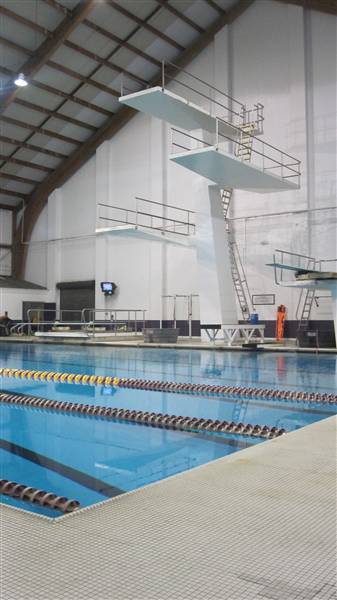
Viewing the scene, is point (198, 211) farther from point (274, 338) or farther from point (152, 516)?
point (152, 516)

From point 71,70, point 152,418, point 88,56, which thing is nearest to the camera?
point 152,418

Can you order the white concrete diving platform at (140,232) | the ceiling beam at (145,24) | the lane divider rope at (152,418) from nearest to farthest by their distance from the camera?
the lane divider rope at (152,418)
the white concrete diving platform at (140,232)
the ceiling beam at (145,24)


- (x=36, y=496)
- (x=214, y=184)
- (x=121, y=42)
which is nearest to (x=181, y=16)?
(x=121, y=42)

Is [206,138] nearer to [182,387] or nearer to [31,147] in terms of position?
[182,387]

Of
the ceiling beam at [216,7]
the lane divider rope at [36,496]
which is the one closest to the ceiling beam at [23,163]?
the ceiling beam at [216,7]

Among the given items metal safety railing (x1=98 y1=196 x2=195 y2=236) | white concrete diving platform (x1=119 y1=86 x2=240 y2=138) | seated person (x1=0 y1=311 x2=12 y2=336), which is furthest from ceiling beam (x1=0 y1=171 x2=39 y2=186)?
white concrete diving platform (x1=119 y1=86 x2=240 y2=138)

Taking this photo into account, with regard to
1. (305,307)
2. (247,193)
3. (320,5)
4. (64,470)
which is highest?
(320,5)

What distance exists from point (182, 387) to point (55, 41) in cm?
1564

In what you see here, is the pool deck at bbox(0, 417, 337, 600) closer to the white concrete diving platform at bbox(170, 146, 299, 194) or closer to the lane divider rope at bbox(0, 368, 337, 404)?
the lane divider rope at bbox(0, 368, 337, 404)

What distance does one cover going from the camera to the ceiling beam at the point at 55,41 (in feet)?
56.5

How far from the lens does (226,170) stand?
518 inches

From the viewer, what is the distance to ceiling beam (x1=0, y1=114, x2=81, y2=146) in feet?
70.6

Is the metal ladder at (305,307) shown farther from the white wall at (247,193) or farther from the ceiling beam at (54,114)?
the ceiling beam at (54,114)

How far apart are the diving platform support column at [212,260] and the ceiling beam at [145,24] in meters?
8.02
